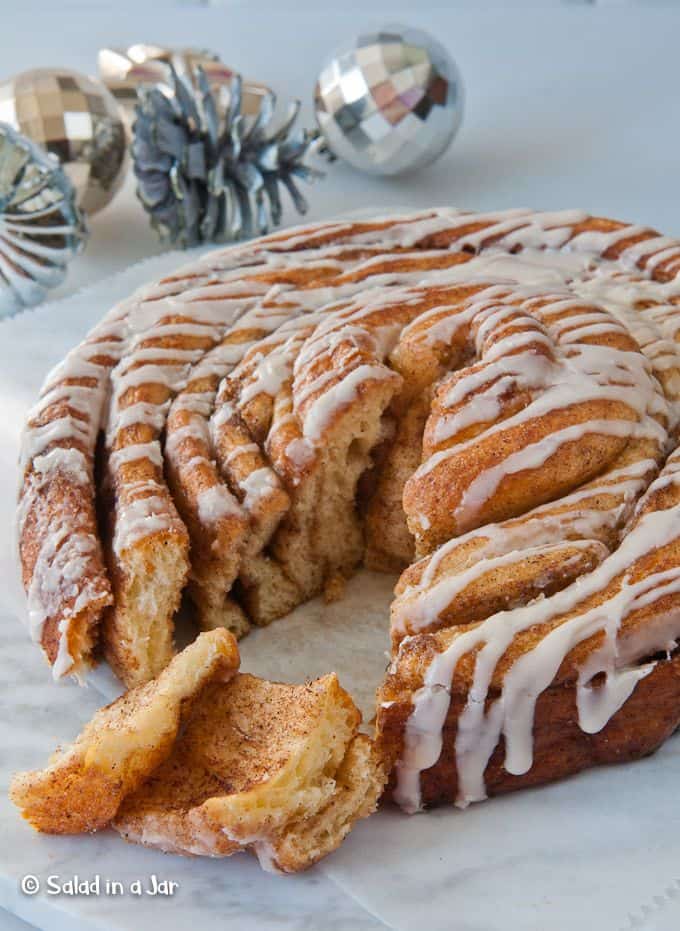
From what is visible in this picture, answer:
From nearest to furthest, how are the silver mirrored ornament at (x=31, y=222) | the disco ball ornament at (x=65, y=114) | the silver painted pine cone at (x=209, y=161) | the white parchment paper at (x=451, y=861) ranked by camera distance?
the white parchment paper at (x=451, y=861), the silver mirrored ornament at (x=31, y=222), the silver painted pine cone at (x=209, y=161), the disco ball ornament at (x=65, y=114)

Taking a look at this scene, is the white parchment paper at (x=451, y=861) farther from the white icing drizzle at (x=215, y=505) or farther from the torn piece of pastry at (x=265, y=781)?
the white icing drizzle at (x=215, y=505)

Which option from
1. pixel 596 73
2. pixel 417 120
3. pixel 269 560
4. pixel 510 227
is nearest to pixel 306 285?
pixel 510 227

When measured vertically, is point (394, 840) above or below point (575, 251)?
below

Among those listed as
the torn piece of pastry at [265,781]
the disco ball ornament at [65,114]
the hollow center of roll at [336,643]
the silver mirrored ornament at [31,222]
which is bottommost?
the hollow center of roll at [336,643]

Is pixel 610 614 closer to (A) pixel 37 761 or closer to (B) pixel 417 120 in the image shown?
(A) pixel 37 761

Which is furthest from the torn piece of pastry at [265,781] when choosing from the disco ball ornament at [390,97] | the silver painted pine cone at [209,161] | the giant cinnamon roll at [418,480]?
the disco ball ornament at [390,97]

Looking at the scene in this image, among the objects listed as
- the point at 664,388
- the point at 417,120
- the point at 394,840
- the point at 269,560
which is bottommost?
the point at 394,840
